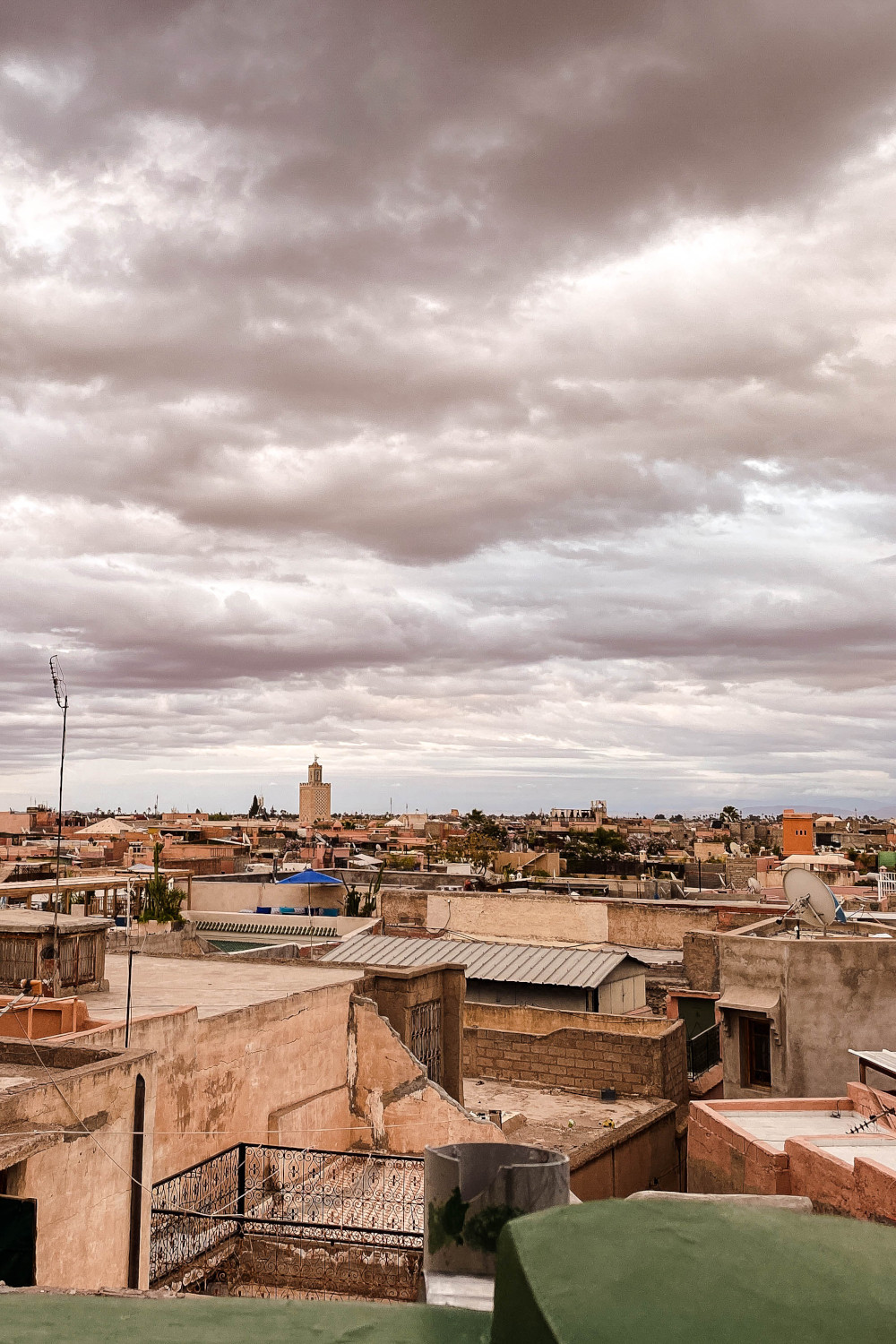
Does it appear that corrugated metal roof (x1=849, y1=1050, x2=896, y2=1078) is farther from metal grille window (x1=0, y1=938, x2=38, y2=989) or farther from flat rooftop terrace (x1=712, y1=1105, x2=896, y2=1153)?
metal grille window (x1=0, y1=938, x2=38, y2=989)

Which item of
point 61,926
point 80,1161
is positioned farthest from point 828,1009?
point 80,1161

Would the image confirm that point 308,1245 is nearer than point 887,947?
Yes

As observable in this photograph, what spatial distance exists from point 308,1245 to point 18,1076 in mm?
4117

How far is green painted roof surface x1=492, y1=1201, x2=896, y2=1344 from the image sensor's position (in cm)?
183

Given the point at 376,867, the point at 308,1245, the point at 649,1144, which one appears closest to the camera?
the point at 308,1245

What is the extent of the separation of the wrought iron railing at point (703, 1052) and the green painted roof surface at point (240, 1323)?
25.8m

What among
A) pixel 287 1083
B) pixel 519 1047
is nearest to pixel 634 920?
pixel 519 1047

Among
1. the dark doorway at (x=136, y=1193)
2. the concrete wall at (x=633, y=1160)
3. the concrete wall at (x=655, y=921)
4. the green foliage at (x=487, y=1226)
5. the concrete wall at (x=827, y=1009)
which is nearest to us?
the green foliage at (x=487, y=1226)

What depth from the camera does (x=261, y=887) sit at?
42688 mm

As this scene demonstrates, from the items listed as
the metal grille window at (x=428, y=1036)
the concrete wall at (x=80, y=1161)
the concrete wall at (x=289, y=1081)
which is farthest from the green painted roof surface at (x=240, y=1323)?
the metal grille window at (x=428, y=1036)

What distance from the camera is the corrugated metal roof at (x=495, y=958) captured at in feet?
83.5

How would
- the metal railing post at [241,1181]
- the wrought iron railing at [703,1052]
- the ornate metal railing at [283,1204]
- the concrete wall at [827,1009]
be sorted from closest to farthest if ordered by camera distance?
the ornate metal railing at [283,1204] < the metal railing post at [241,1181] < the concrete wall at [827,1009] < the wrought iron railing at [703,1052]

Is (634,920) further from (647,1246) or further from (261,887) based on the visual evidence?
(647,1246)

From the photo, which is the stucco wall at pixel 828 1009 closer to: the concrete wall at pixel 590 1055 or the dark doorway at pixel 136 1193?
the concrete wall at pixel 590 1055
